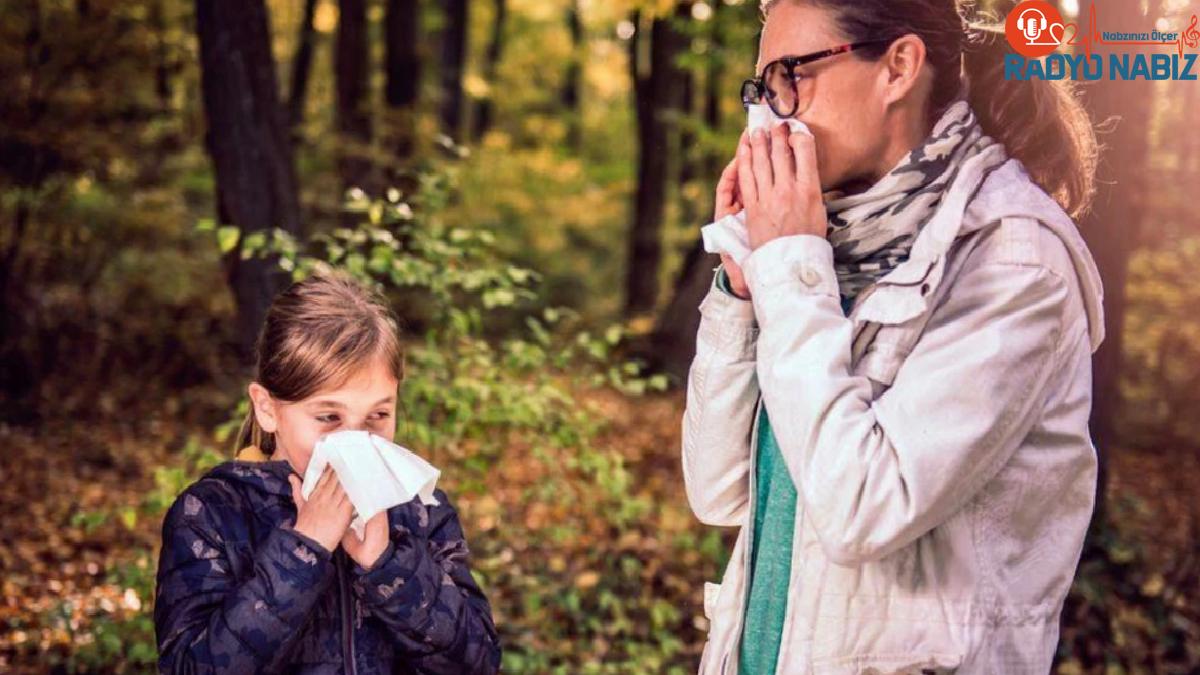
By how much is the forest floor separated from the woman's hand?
2.68m

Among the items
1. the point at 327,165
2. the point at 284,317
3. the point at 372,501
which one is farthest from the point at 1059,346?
the point at 327,165

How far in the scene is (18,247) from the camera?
29.0 feet

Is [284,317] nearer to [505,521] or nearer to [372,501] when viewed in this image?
[372,501]

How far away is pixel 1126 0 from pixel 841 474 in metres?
4.24

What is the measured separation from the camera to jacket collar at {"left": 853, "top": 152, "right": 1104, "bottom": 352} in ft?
5.53

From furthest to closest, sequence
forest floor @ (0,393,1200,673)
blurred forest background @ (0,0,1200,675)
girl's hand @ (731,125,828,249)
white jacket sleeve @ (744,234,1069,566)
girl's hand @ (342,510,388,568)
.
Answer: forest floor @ (0,393,1200,673) < blurred forest background @ (0,0,1200,675) < girl's hand @ (342,510,388,568) < girl's hand @ (731,125,828,249) < white jacket sleeve @ (744,234,1069,566)

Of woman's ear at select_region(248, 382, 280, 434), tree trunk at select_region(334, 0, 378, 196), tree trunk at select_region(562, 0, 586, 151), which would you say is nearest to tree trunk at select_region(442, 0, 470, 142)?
tree trunk at select_region(562, 0, 586, 151)

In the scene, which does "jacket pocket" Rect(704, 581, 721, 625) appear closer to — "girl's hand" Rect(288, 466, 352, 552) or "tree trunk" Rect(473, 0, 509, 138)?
"girl's hand" Rect(288, 466, 352, 552)

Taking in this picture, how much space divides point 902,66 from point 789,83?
0.19 m

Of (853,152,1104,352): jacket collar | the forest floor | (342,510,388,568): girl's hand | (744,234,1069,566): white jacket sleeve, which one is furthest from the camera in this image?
the forest floor

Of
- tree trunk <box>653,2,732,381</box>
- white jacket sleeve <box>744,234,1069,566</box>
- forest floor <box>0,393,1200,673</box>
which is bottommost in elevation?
forest floor <box>0,393,1200,673</box>

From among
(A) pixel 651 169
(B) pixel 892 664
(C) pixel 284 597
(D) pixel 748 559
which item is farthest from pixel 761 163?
(A) pixel 651 169

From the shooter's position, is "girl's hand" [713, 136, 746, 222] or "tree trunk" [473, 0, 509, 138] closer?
"girl's hand" [713, 136, 746, 222]

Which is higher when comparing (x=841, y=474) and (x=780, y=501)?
(x=841, y=474)
